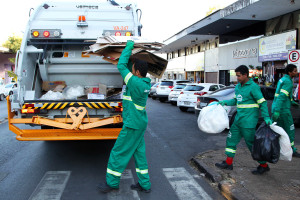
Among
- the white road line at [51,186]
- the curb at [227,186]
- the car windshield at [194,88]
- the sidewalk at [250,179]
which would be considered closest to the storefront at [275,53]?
the car windshield at [194,88]

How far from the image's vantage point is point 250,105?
4.95 m

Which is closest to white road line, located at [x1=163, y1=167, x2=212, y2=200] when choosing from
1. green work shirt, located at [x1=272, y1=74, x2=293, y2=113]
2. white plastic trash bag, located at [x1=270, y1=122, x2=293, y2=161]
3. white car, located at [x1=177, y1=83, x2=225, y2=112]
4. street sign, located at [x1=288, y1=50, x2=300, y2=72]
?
white plastic trash bag, located at [x1=270, y1=122, x2=293, y2=161]

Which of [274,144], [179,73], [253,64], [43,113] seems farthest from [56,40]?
[179,73]

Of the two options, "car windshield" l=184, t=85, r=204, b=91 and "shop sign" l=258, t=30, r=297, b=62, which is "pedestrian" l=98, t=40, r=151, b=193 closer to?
"car windshield" l=184, t=85, r=204, b=91

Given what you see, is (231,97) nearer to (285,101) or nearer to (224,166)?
(285,101)

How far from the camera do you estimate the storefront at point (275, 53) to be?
51.8ft

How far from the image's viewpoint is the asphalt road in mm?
4285

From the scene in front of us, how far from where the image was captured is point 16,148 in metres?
7.19

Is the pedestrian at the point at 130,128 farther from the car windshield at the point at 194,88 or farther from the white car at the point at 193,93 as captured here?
the car windshield at the point at 194,88

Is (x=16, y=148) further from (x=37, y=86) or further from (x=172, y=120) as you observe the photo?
(x=172, y=120)

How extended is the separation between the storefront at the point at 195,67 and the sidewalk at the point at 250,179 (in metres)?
25.4

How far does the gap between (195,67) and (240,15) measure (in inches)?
622

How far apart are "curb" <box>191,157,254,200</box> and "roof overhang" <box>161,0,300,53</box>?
11143mm

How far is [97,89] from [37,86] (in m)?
1.39
